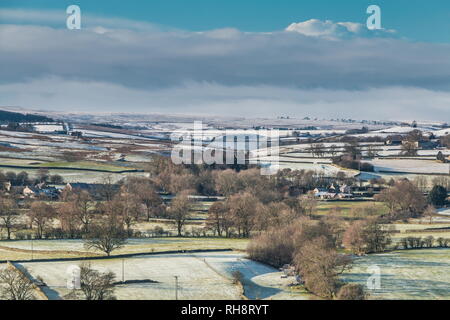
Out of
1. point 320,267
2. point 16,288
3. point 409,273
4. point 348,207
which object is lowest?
point 409,273

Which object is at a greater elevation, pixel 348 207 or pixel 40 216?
pixel 40 216

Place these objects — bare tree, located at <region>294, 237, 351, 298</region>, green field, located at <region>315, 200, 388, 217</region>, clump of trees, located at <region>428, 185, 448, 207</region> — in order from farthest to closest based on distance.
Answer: clump of trees, located at <region>428, 185, 448, 207</region>, green field, located at <region>315, 200, 388, 217</region>, bare tree, located at <region>294, 237, 351, 298</region>

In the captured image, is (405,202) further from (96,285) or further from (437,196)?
(96,285)

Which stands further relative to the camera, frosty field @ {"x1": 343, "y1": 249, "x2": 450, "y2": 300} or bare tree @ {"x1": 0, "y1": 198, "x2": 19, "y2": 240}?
bare tree @ {"x1": 0, "y1": 198, "x2": 19, "y2": 240}

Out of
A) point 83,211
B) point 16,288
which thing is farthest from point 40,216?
point 16,288

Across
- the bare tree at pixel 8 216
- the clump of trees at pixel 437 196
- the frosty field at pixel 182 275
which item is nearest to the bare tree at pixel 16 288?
the frosty field at pixel 182 275

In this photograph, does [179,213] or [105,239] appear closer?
[105,239]

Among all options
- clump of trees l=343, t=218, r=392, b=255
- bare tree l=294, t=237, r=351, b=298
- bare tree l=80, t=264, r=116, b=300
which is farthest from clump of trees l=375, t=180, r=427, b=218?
bare tree l=80, t=264, r=116, b=300

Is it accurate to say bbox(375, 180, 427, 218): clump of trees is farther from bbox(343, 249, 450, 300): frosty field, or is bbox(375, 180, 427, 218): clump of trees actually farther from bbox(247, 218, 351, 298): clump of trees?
bbox(343, 249, 450, 300): frosty field

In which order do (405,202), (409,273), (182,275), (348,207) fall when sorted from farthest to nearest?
1. (348,207)
2. (405,202)
3. (409,273)
4. (182,275)

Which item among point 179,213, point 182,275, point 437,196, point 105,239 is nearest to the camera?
point 182,275
